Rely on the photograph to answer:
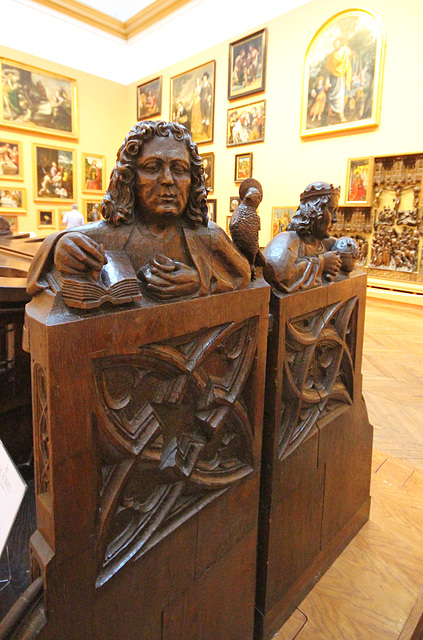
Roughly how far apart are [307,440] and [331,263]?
26.2 inches

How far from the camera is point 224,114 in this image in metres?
8.15

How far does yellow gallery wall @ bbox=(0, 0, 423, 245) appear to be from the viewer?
555 centimetres

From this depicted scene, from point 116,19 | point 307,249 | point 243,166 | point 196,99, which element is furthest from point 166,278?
point 116,19

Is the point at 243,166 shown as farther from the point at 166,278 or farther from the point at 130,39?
the point at 166,278

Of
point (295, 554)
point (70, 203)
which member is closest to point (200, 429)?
point (295, 554)

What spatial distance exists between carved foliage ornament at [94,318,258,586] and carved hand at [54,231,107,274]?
0.65 ft

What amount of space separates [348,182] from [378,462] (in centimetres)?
465

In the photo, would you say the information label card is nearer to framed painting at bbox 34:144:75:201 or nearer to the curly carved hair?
the curly carved hair

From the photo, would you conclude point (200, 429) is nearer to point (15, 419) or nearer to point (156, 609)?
point (156, 609)

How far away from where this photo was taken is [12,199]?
8617mm

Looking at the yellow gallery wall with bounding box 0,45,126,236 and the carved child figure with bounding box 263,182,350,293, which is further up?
the yellow gallery wall with bounding box 0,45,126,236

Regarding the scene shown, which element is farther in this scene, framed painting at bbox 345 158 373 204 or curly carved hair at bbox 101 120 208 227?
framed painting at bbox 345 158 373 204

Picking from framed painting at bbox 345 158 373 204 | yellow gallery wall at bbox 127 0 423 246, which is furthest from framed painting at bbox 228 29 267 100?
framed painting at bbox 345 158 373 204

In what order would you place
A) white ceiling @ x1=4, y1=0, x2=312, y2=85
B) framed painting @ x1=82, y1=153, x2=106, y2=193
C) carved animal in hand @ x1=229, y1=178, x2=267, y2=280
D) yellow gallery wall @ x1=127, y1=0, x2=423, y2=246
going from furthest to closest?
framed painting @ x1=82, y1=153, x2=106, y2=193 < white ceiling @ x1=4, y1=0, x2=312, y2=85 < yellow gallery wall @ x1=127, y1=0, x2=423, y2=246 < carved animal in hand @ x1=229, y1=178, x2=267, y2=280
